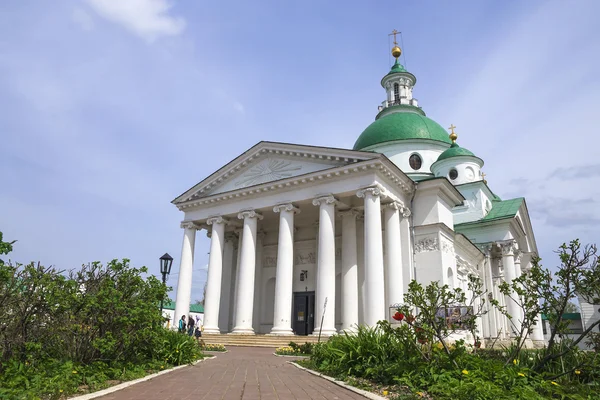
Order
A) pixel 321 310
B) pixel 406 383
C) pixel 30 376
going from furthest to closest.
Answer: pixel 321 310
pixel 406 383
pixel 30 376

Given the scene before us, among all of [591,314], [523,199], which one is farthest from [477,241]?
[591,314]

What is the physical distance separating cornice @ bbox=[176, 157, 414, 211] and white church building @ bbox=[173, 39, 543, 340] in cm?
6

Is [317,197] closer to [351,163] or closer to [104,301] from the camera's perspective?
[351,163]

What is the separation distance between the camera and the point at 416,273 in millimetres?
23625

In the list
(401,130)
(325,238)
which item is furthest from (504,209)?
(325,238)

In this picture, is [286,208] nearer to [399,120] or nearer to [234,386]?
[234,386]

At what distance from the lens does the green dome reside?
116 ft

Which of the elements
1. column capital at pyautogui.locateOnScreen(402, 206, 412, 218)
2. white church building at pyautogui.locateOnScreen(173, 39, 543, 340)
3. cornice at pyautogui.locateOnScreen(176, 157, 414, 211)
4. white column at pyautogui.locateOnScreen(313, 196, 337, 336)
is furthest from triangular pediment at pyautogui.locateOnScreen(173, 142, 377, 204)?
column capital at pyautogui.locateOnScreen(402, 206, 412, 218)

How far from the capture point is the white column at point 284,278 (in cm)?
2202

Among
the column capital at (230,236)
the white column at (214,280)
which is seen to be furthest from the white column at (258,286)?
the white column at (214,280)

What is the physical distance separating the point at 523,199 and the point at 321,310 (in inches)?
994

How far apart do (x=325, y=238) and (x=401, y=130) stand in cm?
1681

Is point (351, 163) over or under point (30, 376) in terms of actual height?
over

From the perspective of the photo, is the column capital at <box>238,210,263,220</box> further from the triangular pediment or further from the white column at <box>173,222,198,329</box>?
the white column at <box>173,222,198,329</box>
